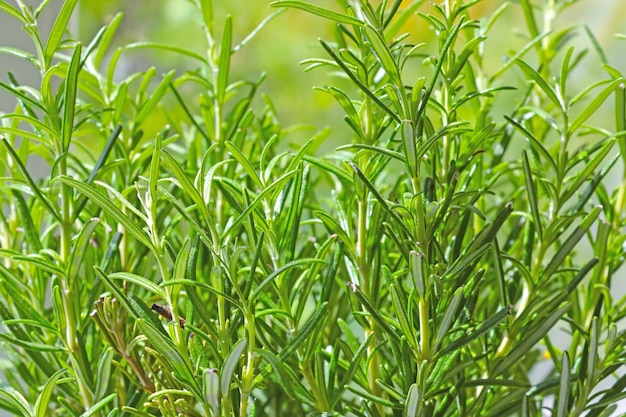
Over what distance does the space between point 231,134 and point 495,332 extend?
0.59 feet

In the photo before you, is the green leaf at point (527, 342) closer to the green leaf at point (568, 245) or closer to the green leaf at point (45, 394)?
the green leaf at point (568, 245)

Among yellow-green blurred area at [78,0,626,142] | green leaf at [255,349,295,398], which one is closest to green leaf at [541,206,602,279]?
green leaf at [255,349,295,398]

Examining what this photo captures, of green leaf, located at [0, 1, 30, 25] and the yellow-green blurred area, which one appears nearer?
green leaf, located at [0, 1, 30, 25]

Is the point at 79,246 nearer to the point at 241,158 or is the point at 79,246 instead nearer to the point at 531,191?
the point at 241,158

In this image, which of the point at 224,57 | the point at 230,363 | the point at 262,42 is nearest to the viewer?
the point at 230,363

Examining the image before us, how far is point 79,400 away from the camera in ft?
1.14

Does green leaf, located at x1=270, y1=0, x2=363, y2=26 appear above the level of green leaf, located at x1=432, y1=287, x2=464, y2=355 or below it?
above

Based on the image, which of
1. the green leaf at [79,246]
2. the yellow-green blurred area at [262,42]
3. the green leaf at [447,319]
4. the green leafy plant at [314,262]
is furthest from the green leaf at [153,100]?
the yellow-green blurred area at [262,42]

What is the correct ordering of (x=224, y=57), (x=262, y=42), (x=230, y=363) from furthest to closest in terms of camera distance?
1. (x=262, y=42)
2. (x=224, y=57)
3. (x=230, y=363)

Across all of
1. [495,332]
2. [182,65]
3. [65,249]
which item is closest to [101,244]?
[65,249]

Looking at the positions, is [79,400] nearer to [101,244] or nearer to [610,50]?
[101,244]

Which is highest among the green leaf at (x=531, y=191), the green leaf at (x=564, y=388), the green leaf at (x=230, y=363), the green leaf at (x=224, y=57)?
the green leaf at (x=224, y=57)

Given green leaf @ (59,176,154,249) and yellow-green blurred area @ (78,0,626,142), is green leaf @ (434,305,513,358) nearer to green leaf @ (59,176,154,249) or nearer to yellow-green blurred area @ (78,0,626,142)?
green leaf @ (59,176,154,249)

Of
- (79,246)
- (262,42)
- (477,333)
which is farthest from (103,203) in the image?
(262,42)
